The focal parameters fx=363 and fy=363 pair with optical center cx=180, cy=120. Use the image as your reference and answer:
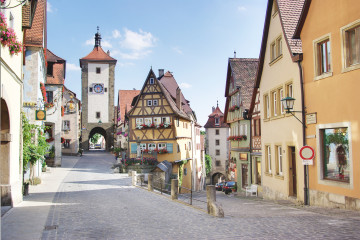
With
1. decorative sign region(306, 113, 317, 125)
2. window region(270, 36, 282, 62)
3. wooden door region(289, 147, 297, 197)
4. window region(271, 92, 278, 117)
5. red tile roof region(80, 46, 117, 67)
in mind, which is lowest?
wooden door region(289, 147, 297, 197)

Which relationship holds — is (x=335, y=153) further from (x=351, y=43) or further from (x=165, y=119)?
(x=165, y=119)

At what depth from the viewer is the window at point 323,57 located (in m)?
12.1

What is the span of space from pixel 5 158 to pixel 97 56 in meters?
45.4

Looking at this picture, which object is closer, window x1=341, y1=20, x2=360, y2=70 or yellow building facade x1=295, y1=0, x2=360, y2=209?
window x1=341, y1=20, x2=360, y2=70

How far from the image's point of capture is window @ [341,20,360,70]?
10.4 meters

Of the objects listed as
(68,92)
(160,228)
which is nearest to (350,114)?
(160,228)

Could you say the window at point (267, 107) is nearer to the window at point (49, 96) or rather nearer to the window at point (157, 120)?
the window at point (157, 120)

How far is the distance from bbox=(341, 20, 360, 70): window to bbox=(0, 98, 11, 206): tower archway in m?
10.6

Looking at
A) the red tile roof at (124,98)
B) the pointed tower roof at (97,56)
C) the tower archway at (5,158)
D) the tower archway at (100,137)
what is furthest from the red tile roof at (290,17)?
the tower archway at (100,137)

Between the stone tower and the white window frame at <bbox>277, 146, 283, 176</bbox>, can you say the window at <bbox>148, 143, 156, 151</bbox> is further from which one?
the stone tower

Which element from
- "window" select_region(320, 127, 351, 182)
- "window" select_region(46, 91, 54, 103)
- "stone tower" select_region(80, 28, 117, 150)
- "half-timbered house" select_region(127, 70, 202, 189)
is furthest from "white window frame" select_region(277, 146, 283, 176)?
"stone tower" select_region(80, 28, 117, 150)

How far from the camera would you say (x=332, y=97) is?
11523 millimetres

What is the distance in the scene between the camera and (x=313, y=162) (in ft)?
42.2

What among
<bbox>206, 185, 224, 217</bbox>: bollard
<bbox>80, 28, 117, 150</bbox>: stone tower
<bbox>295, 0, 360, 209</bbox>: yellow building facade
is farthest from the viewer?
<bbox>80, 28, 117, 150</bbox>: stone tower
